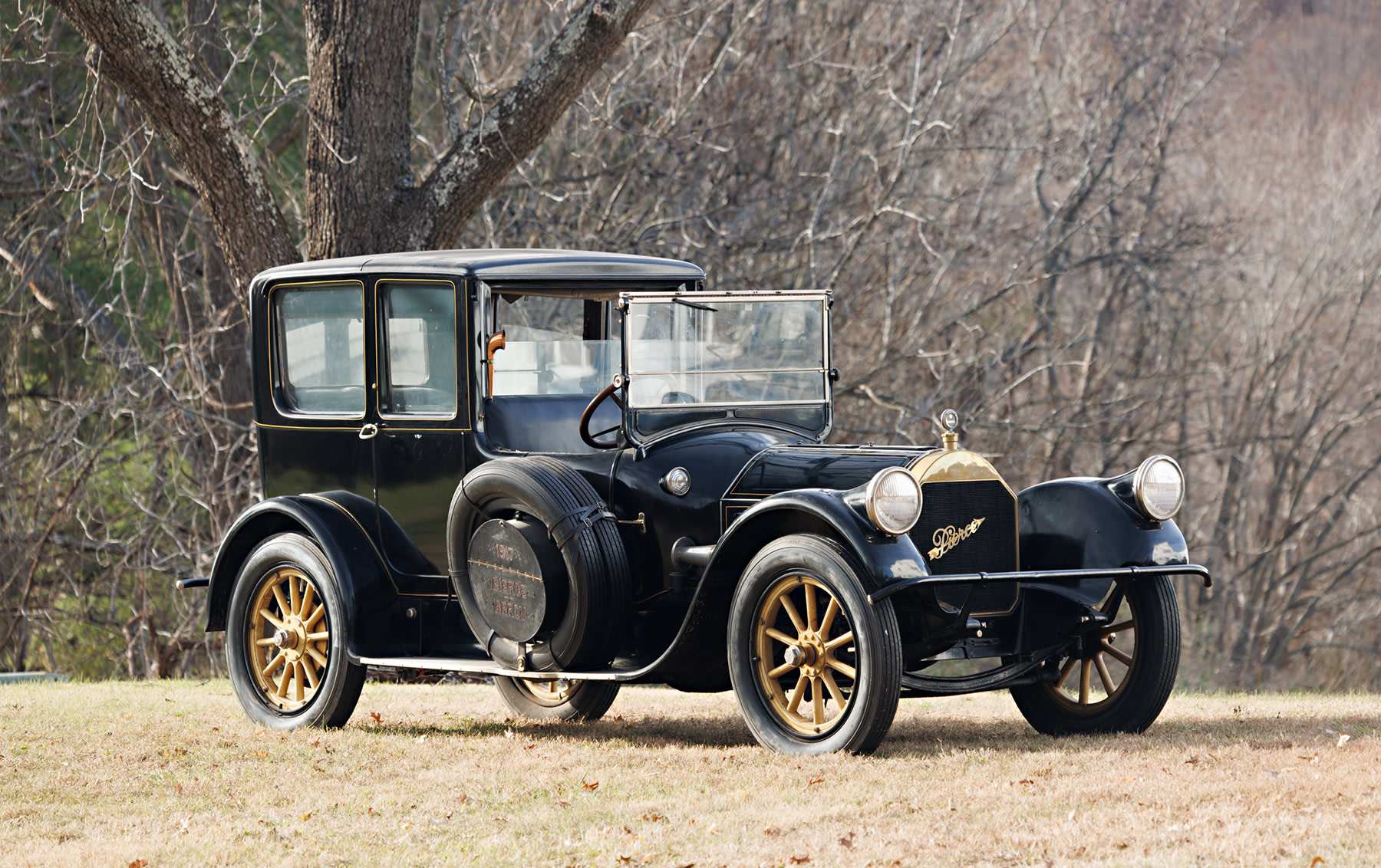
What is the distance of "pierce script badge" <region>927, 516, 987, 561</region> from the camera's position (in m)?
6.31

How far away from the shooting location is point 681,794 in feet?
18.0

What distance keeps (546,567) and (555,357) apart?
4.62 ft

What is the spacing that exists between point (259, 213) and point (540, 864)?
25.6ft

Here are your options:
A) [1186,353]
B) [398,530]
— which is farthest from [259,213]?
[1186,353]

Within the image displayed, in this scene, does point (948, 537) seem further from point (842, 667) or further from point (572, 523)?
point (572, 523)

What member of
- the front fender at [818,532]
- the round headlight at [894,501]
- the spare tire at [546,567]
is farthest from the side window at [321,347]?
the round headlight at [894,501]

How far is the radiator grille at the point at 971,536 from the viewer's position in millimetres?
6312

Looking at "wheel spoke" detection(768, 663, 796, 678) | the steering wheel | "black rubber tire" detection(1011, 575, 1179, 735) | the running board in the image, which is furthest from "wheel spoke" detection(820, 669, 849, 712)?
the steering wheel

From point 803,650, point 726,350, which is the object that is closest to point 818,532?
point 803,650

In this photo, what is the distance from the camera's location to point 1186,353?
19812 mm

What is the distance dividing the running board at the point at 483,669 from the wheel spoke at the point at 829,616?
0.84 meters

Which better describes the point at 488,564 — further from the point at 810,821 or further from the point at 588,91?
the point at 588,91

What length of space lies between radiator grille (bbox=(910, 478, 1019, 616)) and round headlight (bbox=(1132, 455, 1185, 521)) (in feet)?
1.71

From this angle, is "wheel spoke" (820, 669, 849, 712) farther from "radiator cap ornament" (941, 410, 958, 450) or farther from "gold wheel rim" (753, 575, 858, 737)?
"radiator cap ornament" (941, 410, 958, 450)
